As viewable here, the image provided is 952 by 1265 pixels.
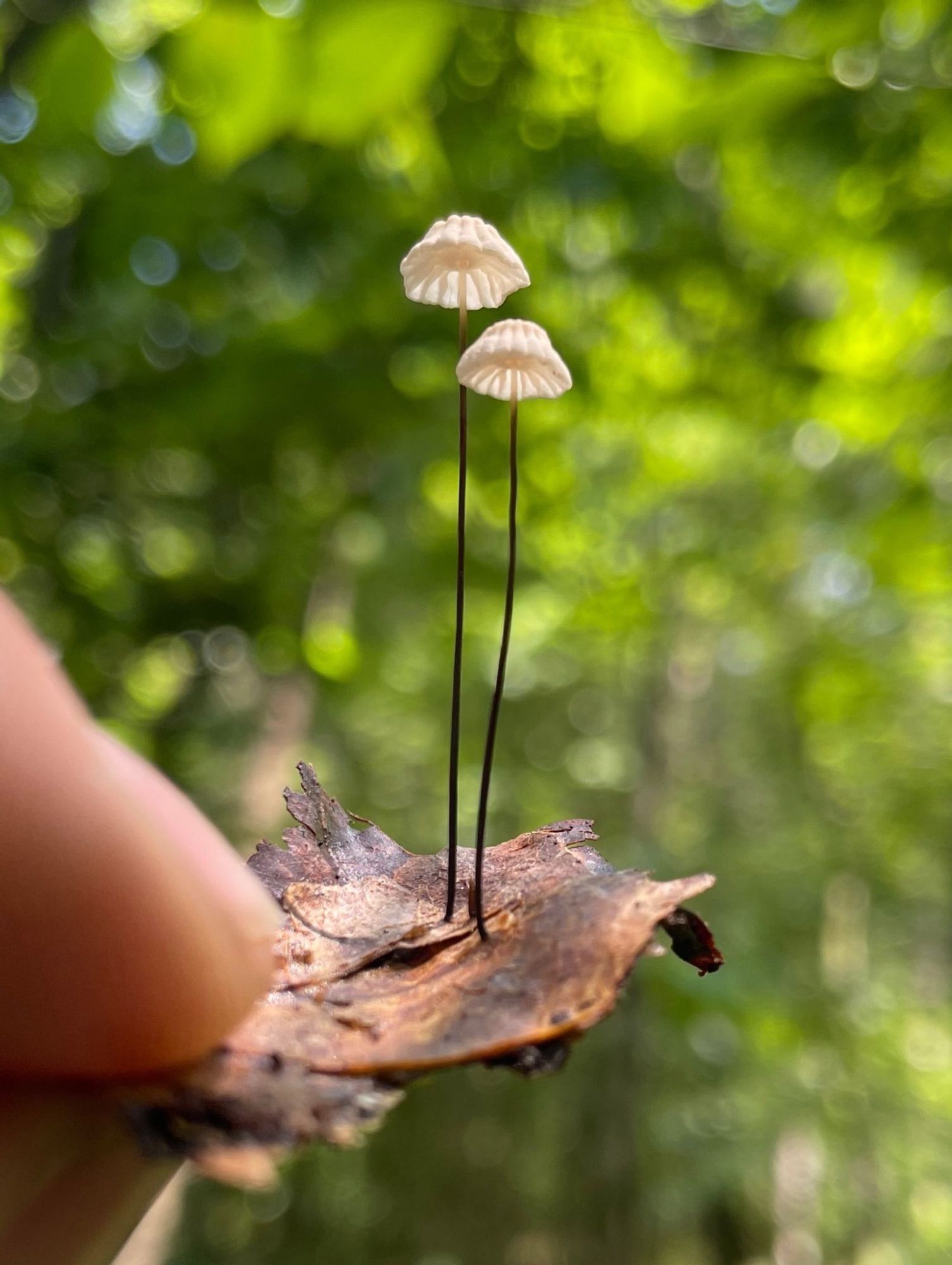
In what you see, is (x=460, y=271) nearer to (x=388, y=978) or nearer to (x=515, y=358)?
(x=515, y=358)

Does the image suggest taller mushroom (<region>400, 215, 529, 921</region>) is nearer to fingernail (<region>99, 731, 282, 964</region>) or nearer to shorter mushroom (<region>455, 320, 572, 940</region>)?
shorter mushroom (<region>455, 320, 572, 940</region>)

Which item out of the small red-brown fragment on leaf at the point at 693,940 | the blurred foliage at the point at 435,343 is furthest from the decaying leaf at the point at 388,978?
the blurred foliage at the point at 435,343

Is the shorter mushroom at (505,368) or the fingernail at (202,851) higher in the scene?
the shorter mushroom at (505,368)

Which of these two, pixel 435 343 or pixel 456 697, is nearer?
pixel 456 697

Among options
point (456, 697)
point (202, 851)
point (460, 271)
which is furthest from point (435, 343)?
point (202, 851)

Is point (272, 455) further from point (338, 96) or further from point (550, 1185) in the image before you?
point (550, 1185)

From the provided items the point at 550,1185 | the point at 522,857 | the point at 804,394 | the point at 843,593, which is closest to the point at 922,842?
the point at 843,593

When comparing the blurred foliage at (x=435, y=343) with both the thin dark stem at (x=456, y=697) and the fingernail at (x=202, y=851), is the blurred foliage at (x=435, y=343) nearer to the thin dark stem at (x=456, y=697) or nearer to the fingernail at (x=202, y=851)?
the thin dark stem at (x=456, y=697)
